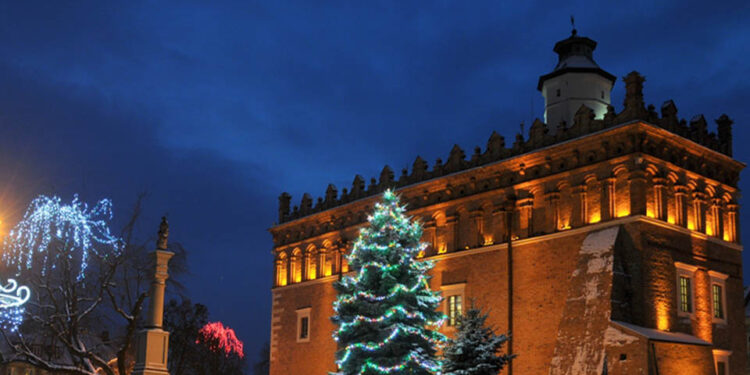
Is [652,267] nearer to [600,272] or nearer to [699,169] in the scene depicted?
[600,272]

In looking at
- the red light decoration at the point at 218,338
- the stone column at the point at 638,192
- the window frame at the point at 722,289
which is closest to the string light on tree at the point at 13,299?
the stone column at the point at 638,192

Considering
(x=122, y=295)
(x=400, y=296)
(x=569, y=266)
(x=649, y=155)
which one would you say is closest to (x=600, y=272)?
(x=569, y=266)

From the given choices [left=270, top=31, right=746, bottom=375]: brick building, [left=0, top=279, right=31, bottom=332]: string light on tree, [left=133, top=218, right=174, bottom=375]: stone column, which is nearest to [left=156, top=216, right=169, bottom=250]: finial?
[left=133, top=218, right=174, bottom=375]: stone column

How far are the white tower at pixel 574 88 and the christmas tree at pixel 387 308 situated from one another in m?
12.4

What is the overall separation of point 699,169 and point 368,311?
14750 millimetres

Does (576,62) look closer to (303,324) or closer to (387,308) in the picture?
(387,308)

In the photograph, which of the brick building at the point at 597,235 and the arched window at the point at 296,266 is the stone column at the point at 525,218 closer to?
the brick building at the point at 597,235

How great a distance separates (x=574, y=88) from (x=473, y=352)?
15.3 m

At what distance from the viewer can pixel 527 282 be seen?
34000mm

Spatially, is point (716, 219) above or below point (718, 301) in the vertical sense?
above

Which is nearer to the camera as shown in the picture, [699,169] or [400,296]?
[400,296]

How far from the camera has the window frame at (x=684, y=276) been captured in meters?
31.5

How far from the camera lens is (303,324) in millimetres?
45875

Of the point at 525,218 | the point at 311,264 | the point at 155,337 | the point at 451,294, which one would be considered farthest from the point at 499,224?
the point at 155,337
